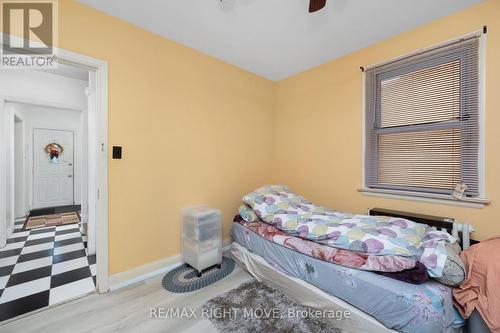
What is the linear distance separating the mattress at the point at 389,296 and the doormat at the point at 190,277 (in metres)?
0.89

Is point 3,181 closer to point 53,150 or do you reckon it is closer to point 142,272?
point 142,272

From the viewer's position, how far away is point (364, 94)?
2449 millimetres

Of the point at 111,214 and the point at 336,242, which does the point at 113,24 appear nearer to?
the point at 111,214

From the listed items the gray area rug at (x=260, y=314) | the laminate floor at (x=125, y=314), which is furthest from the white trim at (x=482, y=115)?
the laminate floor at (x=125, y=314)

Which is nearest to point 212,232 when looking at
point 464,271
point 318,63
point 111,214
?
point 111,214

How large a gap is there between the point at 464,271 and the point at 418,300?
0.37 m

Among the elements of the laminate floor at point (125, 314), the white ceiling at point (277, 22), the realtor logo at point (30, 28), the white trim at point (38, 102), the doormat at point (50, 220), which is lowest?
the laminate floor at point (125, 314)

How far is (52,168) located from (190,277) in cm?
551

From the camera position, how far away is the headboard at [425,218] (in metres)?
1.82

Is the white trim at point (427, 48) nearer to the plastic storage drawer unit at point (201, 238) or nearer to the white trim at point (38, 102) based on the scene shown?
the plastic storage drawer unit at point (201, 238)

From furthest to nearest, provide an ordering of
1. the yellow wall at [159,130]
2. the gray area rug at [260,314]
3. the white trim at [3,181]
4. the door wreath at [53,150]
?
the door wreath at [53,150] < the white trim at [3,181] < the yellow wall at [159,130] < the gray area rug at [260,314]

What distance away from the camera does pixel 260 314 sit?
1.62 meters

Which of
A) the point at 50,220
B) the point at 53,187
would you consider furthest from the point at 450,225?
the point at 53,187

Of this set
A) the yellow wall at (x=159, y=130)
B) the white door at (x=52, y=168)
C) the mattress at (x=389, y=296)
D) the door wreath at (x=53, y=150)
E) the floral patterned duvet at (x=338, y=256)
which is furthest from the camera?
the door wreath at (x=53, y=150)
